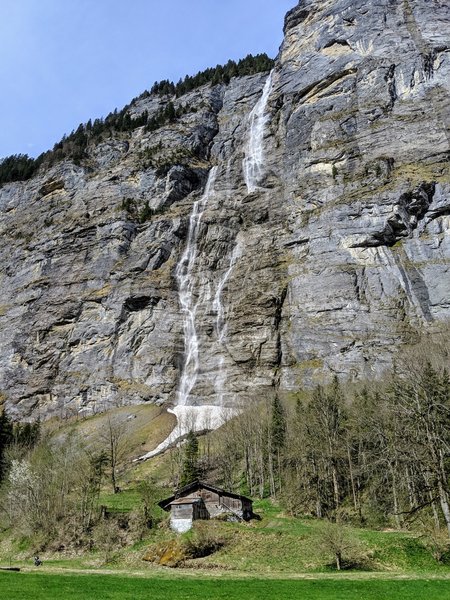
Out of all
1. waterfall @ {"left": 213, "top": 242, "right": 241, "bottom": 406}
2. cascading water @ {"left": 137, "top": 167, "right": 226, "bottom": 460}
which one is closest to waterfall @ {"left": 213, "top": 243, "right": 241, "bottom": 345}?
waterfall @ {"left": 213, "top": 242, "right": 241, "bottom": 406}

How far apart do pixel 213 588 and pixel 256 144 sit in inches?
4398

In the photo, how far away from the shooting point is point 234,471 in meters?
61.1

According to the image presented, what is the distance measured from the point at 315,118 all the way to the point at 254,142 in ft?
61.5

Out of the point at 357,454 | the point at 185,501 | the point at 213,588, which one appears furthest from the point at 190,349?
the point at 213,588

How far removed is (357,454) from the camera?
156 feet

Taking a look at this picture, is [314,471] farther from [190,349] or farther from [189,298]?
[189,298]

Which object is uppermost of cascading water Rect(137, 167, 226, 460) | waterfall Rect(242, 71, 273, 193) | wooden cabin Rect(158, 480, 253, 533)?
waterfall Rect(242, 71, 273, 193)

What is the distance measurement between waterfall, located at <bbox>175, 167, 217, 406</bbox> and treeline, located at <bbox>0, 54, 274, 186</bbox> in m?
43.2

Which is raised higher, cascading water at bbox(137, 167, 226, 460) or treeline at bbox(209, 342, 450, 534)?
cascading water at bbox(137, 167, 226, 460)

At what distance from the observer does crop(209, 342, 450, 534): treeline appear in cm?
3303

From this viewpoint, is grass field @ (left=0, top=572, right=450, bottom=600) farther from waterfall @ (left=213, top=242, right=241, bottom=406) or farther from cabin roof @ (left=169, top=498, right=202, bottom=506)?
waterfall @ (left=213, top=242, right=241, bottom=406)

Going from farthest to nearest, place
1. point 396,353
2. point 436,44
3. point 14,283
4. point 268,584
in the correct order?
point 14,283, point 436,44, point 396,353, point 268,584

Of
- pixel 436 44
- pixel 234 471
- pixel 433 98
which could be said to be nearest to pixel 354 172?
pixel 433 98

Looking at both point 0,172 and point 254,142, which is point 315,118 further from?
Result: point 0,172
